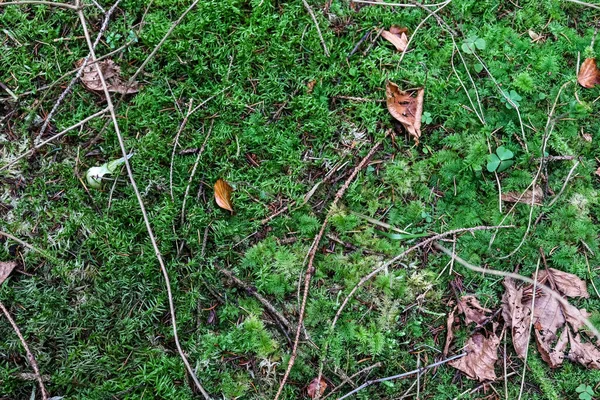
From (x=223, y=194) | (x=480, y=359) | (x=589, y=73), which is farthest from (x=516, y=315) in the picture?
(x=223, y=194)

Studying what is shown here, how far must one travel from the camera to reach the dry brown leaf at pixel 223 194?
8.25ft

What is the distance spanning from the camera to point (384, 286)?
2.51 m

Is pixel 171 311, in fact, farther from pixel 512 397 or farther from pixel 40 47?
pixel 512 397

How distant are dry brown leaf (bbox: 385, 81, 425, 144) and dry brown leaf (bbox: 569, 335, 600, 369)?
1409 millimetres

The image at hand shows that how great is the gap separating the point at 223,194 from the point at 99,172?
0.67 m

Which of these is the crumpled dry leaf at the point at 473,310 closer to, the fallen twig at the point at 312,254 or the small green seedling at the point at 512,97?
the fallen twig at the point at 312,254

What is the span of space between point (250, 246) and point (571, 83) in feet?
7.20

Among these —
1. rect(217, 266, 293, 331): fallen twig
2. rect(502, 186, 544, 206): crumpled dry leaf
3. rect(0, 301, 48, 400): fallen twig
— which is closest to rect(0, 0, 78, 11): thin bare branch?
rect(0, 301, 48, 400): fallen twig

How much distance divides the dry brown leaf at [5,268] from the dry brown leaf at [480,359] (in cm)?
233

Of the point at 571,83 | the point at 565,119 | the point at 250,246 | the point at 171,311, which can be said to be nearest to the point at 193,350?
the point at 171,311

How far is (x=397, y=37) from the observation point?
2.87m

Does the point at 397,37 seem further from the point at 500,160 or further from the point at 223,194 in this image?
the point at 223,194

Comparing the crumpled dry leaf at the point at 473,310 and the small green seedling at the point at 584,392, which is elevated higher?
the crumpled dry leaf at the point at 473,310

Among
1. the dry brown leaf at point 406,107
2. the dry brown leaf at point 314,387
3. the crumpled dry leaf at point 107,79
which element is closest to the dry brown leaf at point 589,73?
the dry brown leaf at point 406,107
